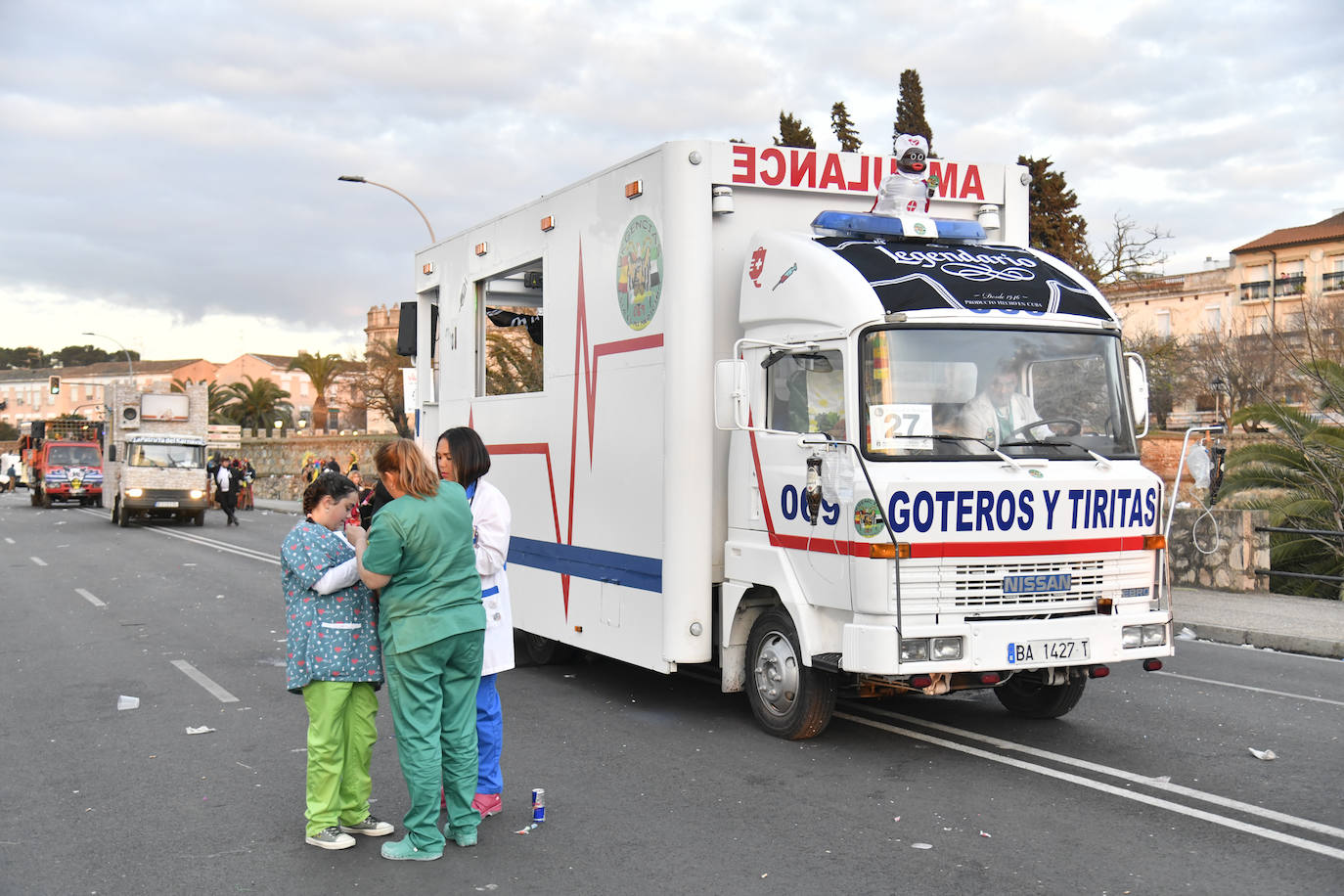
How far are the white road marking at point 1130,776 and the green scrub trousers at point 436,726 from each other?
3.41 meters

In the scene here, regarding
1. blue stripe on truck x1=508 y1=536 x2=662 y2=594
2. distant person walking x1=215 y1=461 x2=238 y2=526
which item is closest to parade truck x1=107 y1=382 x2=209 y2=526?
distant person walking x1=215 y1=461 x2=238 y2=526

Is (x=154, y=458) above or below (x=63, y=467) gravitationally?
above

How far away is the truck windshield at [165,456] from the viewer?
3106 cm

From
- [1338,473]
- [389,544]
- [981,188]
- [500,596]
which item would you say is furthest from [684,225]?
[1338,473]

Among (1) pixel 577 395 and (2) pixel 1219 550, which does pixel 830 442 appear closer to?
(1) pixel 577 395

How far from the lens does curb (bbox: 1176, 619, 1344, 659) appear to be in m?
11.5

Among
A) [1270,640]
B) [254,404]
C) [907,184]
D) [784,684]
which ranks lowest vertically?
[1270,640]

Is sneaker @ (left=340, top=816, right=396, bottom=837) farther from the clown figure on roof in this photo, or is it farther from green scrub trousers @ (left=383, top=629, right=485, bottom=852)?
the clown figure on roof

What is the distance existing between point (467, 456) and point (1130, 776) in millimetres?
3918

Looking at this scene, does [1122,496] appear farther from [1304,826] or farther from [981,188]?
[981,188]

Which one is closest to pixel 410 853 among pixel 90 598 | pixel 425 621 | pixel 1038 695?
pixel 425 621

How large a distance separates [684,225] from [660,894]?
13.7 feet

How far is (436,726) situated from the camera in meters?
5.32

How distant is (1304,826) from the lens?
18.8 ft
